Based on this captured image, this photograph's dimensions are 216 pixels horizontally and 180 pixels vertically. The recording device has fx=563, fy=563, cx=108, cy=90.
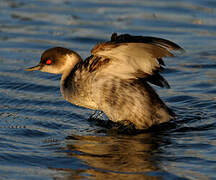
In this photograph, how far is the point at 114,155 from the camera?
695 cm

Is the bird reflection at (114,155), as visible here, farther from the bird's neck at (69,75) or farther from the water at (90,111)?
the bird's neck at (69,75)

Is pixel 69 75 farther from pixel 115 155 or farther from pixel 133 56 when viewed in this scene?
pixel 115 155

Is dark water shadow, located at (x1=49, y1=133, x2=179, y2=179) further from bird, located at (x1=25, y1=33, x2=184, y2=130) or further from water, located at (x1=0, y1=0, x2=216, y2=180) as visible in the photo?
bird, located at (x1=25, y1=33, x2=184, y2=130)

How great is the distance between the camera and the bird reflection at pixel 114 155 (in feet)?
20.7

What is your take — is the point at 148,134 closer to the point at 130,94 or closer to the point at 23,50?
the point at 130,94

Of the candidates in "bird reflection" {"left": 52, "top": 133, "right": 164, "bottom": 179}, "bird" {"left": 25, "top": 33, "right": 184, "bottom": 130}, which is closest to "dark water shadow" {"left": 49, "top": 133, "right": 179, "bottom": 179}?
"bird reflection" {"left": 52, "top": 133, "right": 164, "bottom": 179}

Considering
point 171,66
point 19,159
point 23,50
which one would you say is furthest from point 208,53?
point 19,159

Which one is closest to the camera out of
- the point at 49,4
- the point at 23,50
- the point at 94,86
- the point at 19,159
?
the point at 19,159

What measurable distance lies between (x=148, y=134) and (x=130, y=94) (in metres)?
0.63

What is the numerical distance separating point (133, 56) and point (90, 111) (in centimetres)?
176

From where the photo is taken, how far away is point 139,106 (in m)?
8.02

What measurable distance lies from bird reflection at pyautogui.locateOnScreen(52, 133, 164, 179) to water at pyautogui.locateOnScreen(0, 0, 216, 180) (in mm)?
11

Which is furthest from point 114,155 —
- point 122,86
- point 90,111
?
point 90,111

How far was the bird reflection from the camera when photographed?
6.31 m
